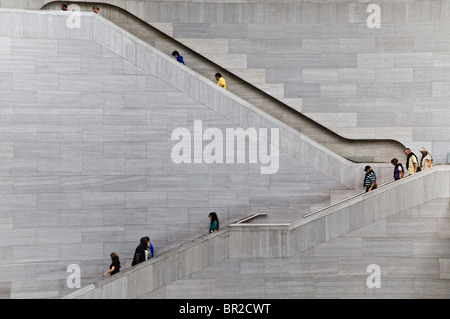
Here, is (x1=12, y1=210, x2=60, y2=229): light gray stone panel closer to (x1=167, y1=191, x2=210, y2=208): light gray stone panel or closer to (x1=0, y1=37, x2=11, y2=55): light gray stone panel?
(x1=167, y1=191, x2=210, y2=208): light gray stone panel

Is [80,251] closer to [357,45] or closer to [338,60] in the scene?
[338,60]

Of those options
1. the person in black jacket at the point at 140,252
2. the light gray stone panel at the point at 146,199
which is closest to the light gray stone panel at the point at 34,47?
the light gray stone panel at the point at 146,199

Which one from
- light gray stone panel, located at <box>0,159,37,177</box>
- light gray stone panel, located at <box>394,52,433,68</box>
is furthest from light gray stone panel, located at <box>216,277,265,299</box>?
light gray stone panel, located at <box>394,52,433,68</box>

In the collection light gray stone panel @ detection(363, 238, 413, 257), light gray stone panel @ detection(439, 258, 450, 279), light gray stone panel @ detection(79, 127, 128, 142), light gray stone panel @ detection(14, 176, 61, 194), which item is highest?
light gray stone panel @ detection(79, 127, 128, 142)

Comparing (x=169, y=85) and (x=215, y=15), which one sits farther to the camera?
(x=215, y=15)

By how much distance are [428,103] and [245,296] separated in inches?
340

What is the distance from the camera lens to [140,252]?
39.5 ft

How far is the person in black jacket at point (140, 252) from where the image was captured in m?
12.0

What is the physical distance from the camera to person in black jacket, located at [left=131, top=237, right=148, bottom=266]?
12008mm

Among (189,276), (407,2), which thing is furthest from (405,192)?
(407,2)

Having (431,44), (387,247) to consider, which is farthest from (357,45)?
(387,247)

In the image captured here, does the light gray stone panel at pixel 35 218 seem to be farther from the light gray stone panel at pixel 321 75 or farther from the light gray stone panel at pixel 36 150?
the light gray stone panel at pixel 321 75

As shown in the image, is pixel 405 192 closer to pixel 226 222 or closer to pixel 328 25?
pixel 226 222

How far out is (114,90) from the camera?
13062mm
